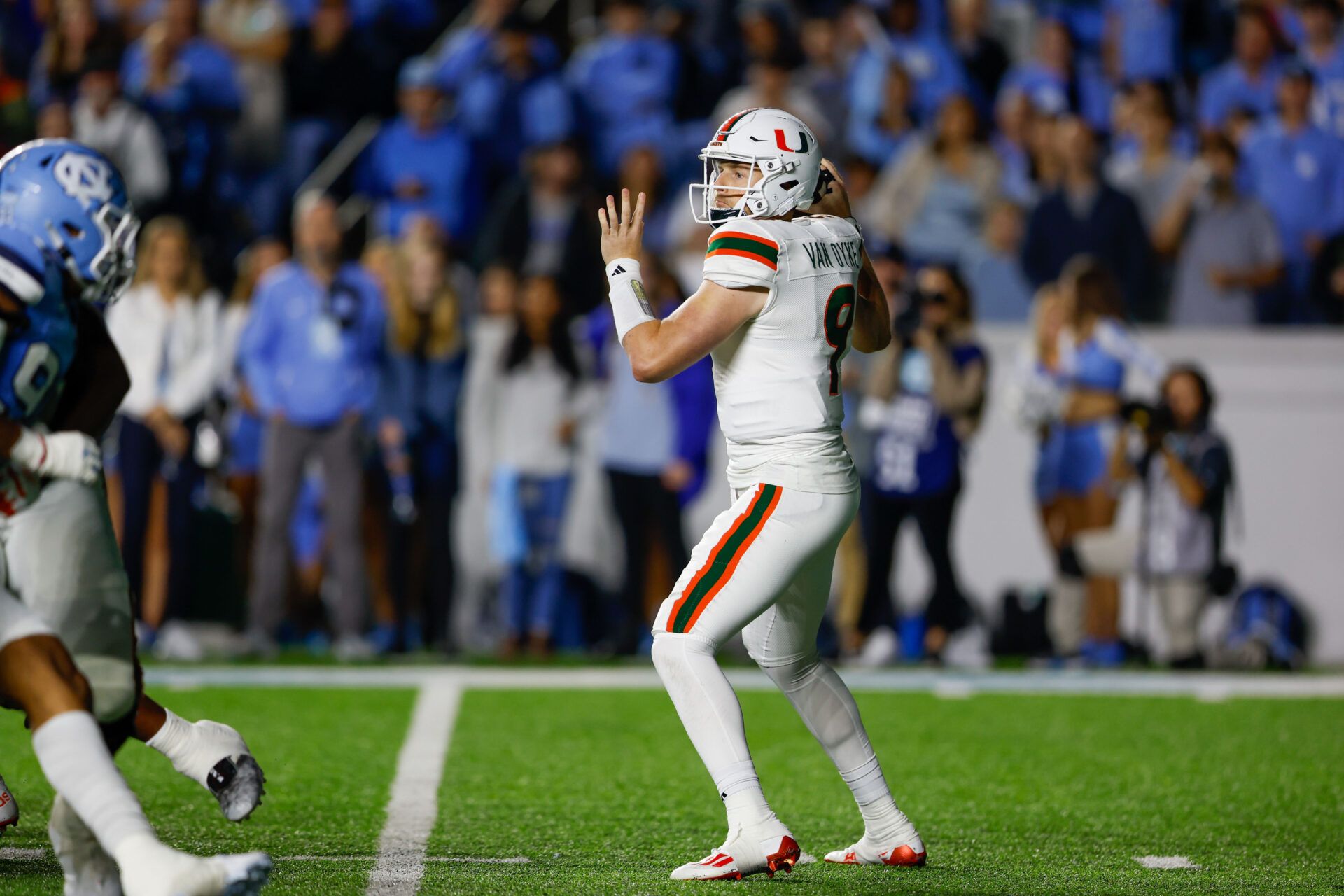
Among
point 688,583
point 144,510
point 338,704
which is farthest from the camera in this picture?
point 144,510

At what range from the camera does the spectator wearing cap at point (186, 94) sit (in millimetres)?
10766

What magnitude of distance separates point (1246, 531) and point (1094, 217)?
197 cm

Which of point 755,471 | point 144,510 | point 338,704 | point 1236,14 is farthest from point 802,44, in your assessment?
point 755,471

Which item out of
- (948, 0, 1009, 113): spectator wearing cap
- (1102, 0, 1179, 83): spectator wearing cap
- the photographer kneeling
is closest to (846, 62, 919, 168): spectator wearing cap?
(948, 0, 1009, 113): spectator wearing cap

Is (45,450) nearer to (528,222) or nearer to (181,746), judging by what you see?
(181,746)

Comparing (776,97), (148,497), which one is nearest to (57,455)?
(148,497)

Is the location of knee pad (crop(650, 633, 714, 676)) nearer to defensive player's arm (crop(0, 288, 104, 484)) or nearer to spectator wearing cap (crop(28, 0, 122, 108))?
defensive player's arm (crop(0, 288, 104, 484))

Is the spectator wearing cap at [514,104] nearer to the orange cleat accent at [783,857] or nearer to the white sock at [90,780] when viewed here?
the orange cleat accent at [783,857]

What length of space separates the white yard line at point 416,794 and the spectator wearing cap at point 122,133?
159 inches

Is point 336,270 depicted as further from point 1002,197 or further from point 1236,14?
point 1236,14

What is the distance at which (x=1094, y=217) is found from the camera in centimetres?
1033

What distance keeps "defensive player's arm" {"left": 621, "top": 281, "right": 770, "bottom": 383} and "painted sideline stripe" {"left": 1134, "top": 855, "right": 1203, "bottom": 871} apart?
1567 mm

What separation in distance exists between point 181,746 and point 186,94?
7.98 m

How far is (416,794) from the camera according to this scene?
5.14 metres
